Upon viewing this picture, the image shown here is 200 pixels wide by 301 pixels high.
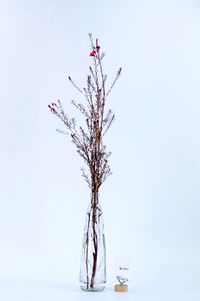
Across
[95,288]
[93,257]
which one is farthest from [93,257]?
[95,288]

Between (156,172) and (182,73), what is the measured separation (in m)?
0.64

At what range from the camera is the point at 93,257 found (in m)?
2.26

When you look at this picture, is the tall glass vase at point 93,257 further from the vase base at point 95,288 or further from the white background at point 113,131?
the white background at point 113,131

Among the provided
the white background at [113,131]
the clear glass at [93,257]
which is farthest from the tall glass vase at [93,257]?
the white background at [113,131]

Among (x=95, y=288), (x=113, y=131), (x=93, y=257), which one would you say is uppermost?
(x=113, y=131)

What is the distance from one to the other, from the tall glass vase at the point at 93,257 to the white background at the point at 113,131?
23.0 inches

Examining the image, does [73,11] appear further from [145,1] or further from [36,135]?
[36,135]

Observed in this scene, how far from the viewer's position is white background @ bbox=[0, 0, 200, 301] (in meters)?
3.03

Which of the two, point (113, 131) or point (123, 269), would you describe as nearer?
point (123, 269)

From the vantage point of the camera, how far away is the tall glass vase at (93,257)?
226 cm

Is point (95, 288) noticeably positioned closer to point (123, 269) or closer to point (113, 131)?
point (123, 269)

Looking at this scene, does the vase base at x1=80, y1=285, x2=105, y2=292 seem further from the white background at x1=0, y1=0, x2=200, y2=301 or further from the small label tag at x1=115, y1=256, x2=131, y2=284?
the white background at x1=0, y1=0, x2=200, y2=301

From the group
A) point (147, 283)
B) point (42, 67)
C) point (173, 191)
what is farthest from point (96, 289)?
point (42, 67)

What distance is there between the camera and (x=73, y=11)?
3277 mm
